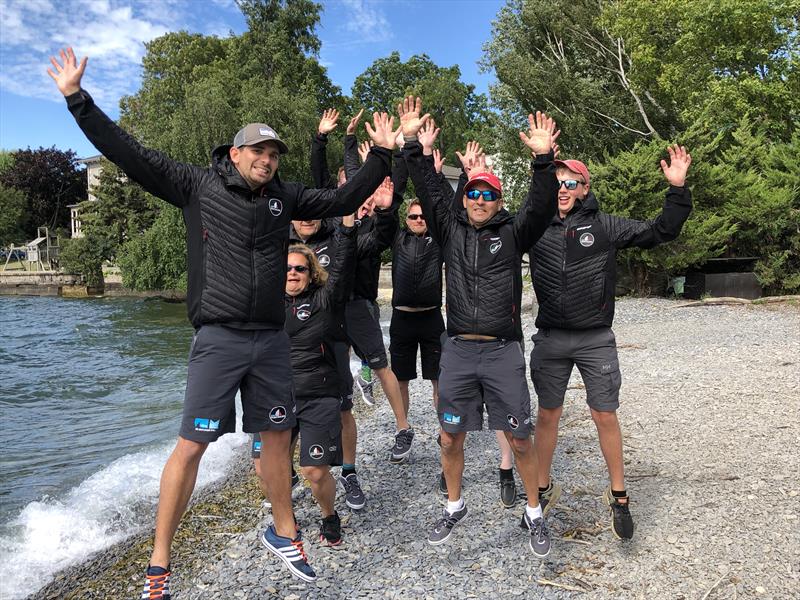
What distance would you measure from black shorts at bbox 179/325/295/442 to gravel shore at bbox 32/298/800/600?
50.4 inches

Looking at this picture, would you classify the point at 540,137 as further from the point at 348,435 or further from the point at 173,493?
the point at 173,493

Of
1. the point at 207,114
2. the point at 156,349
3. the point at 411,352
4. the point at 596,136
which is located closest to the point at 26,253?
the point at 207,114

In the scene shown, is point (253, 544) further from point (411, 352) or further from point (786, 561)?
point (786, 561)

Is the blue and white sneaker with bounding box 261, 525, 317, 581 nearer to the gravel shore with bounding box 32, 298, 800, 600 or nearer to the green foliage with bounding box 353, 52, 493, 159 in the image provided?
the gravel shore with bounding box 32, 298, 800, 600

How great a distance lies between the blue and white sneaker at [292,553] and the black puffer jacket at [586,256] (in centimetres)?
228

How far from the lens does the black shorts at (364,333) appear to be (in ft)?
20.6

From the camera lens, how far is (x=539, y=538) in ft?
13.5

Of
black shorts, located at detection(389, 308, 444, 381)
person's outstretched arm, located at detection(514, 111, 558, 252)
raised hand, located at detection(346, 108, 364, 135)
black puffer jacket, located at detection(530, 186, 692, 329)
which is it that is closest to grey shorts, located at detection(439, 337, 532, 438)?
black puffer jacket, located at detection(530, 186, 692, 329)

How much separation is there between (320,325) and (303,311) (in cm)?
16

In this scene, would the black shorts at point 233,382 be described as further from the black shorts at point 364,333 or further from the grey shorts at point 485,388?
the black shorts at point 364,333

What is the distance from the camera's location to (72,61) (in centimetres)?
330

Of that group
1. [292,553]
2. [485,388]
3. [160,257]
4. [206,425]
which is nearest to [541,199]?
[485,388]

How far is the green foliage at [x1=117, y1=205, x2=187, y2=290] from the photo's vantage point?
1438 inches

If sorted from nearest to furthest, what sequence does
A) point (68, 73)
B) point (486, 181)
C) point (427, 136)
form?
point (68, 73) → point (486, 181) → point (427, 136)
